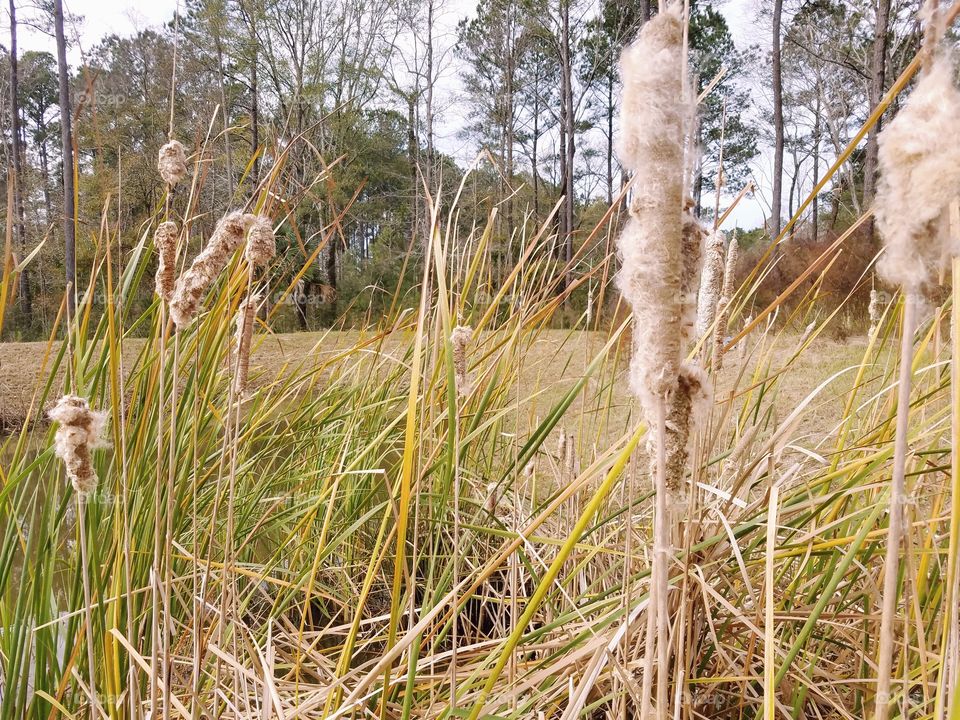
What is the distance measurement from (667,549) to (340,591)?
103cm

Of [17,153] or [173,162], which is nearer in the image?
[173,162]

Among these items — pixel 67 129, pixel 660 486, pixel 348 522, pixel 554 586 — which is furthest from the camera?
pixel 67 129

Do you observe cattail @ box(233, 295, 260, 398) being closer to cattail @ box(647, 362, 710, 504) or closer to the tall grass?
the tall grass

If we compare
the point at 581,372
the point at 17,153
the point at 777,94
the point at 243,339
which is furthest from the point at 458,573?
the point at 17,153

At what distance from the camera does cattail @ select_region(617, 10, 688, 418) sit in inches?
11.0

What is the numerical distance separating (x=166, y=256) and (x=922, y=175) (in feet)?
1.50

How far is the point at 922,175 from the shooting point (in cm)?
24

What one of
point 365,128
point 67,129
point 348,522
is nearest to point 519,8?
point 365,128

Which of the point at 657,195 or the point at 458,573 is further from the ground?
the point at 657,195

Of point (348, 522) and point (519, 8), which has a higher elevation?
point (519, 8)

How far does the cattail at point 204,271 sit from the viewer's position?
413 mm

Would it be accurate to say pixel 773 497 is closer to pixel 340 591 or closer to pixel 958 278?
pixel 958 278

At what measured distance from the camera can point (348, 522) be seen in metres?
1.10

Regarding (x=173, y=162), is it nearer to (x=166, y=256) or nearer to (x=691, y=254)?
(x=166, y=256)
